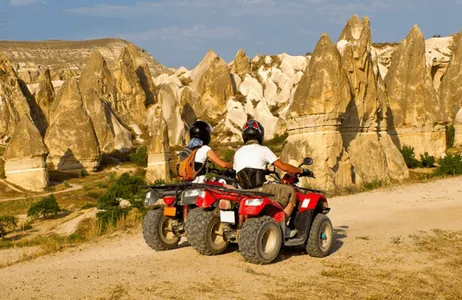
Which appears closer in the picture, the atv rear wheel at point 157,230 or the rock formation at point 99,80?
the atv rear wheel at point 157,230

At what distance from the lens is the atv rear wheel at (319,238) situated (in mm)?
6988

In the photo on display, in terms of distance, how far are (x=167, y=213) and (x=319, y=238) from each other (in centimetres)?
182

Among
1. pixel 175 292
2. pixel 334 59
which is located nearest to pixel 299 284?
pixel 175 292

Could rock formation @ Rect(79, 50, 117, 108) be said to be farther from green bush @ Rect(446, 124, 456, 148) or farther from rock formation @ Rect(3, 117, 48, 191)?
green bush @ Rect(446, 124, 456, 148)

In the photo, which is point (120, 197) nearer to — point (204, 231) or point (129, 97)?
point (204, 231)

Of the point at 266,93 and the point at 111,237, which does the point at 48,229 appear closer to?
the point at 111,237

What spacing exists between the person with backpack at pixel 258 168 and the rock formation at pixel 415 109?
22.9m

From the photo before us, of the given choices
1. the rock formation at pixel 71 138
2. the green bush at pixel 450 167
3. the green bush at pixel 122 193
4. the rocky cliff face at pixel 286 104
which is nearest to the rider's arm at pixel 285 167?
the green bush at pixel 122 193

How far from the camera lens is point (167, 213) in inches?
286

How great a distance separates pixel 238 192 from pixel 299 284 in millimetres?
1354

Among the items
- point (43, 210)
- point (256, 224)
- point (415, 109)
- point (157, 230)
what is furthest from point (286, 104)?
point (256, 224)

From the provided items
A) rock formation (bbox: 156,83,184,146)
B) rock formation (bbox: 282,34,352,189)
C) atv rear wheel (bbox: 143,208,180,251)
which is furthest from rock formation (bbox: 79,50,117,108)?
atv rear wheel (bbox: 143,208,180,251)

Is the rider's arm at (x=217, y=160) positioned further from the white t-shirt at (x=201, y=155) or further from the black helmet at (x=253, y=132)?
the black helmet at (x=253, y=132)

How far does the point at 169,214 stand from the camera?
7254 millimetres
